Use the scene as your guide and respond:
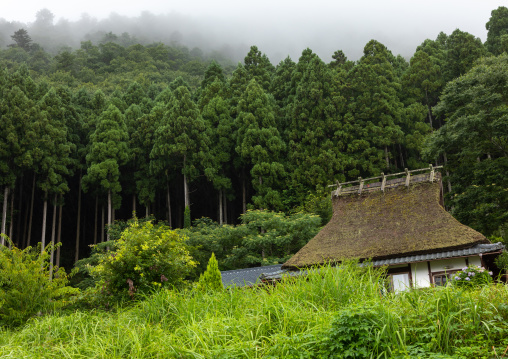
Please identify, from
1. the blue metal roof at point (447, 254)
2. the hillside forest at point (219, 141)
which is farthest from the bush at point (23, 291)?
the hillside forest at point (219, 141)

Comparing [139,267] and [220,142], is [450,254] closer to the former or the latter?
[139,267]

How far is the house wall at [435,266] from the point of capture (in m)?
11.4

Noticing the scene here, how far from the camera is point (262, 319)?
445cm

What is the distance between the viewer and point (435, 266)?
38.4 feet

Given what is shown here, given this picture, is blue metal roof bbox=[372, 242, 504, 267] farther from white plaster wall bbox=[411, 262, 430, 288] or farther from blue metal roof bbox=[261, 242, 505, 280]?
white plaster wall bbox=[411, 262, 430, 288]

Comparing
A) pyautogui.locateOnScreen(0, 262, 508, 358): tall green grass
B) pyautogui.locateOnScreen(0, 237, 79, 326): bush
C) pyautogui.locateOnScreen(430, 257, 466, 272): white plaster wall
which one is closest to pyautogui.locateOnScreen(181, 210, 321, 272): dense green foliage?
pyautogui.locateOnScreen(430, 257, 466, 272): white plaster wall

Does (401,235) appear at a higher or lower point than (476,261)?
higher

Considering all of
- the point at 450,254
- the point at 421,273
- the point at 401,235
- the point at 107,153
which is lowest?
the point at 421,273

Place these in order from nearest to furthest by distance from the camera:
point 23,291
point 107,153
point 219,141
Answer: point 23,291
point 107,153
point 219,141

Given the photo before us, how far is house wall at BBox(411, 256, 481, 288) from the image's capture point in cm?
1136

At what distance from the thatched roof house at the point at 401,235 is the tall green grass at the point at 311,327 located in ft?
17.9

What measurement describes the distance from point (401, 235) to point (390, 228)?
22.5 inches

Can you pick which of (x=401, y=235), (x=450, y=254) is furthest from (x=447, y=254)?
(x=401, y=235)

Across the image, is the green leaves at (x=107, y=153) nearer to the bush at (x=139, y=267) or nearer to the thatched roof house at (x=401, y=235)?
the thatched roof house at (x=401, y=235)
